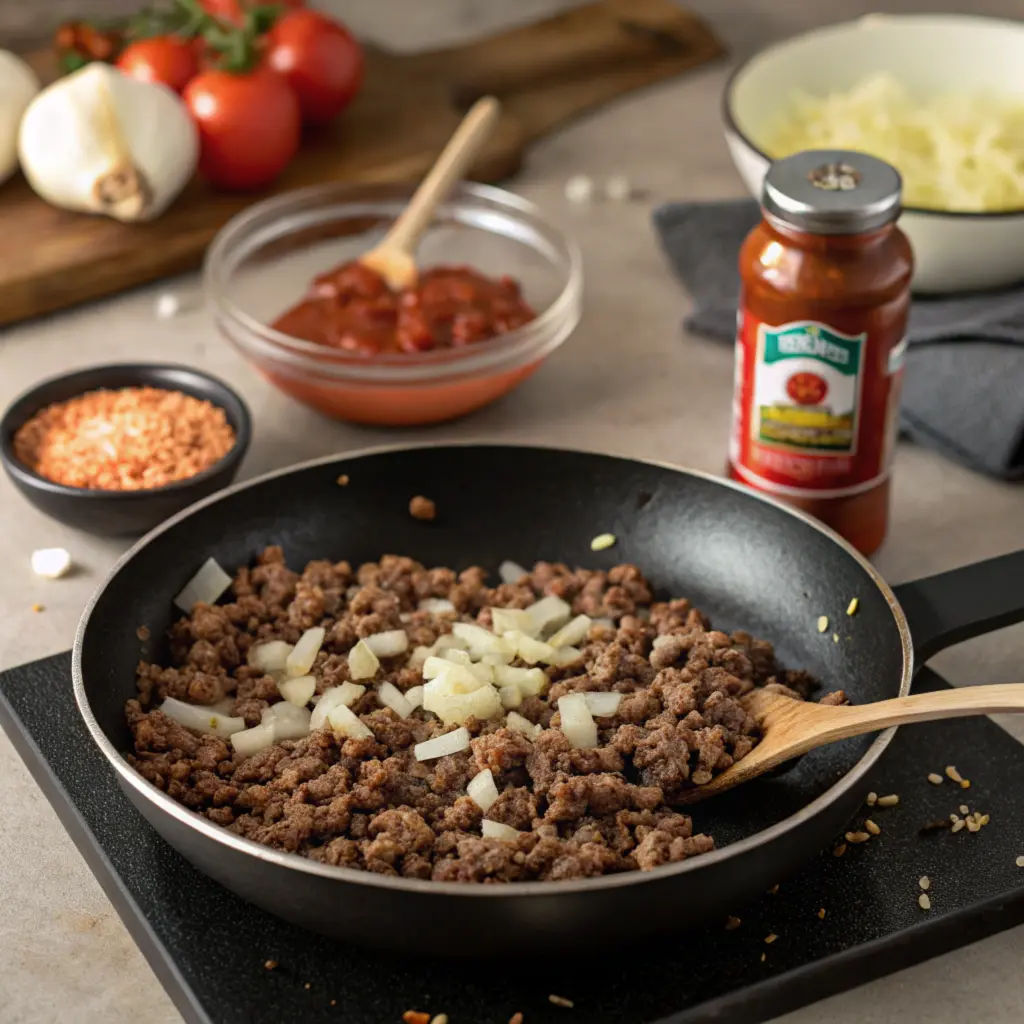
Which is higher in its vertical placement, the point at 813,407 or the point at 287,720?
the point at 813,407

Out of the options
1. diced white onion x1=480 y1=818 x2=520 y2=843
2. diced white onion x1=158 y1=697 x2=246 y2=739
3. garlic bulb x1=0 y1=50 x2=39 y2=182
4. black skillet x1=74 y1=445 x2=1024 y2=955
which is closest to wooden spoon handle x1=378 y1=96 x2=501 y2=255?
black skillet x1=74 y1=445 x2=1024 y2=955

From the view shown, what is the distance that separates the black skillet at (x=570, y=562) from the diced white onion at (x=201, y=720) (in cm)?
4

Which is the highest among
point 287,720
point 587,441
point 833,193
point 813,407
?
point 833,193

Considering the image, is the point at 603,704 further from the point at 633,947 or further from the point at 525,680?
the point at 633,947

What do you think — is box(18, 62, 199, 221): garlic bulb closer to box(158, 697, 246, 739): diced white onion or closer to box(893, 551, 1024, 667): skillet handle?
box(158, 697, 246, 739): diced white onion

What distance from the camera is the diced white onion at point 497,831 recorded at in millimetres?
1027

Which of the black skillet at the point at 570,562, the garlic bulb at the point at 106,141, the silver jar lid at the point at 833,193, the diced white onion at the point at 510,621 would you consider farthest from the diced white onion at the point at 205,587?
the garlic bulb at the point at 106,141

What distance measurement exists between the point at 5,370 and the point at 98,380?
0.26 metres

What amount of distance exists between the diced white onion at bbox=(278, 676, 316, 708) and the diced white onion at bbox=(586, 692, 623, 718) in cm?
23

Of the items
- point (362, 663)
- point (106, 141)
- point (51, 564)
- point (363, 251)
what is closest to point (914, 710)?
point (362, 663)

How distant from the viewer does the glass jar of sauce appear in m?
1.26

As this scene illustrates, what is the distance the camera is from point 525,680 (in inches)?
47.1

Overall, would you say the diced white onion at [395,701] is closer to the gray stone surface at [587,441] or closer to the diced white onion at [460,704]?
the diced white onion at [460,704]

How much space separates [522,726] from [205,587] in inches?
13.2
